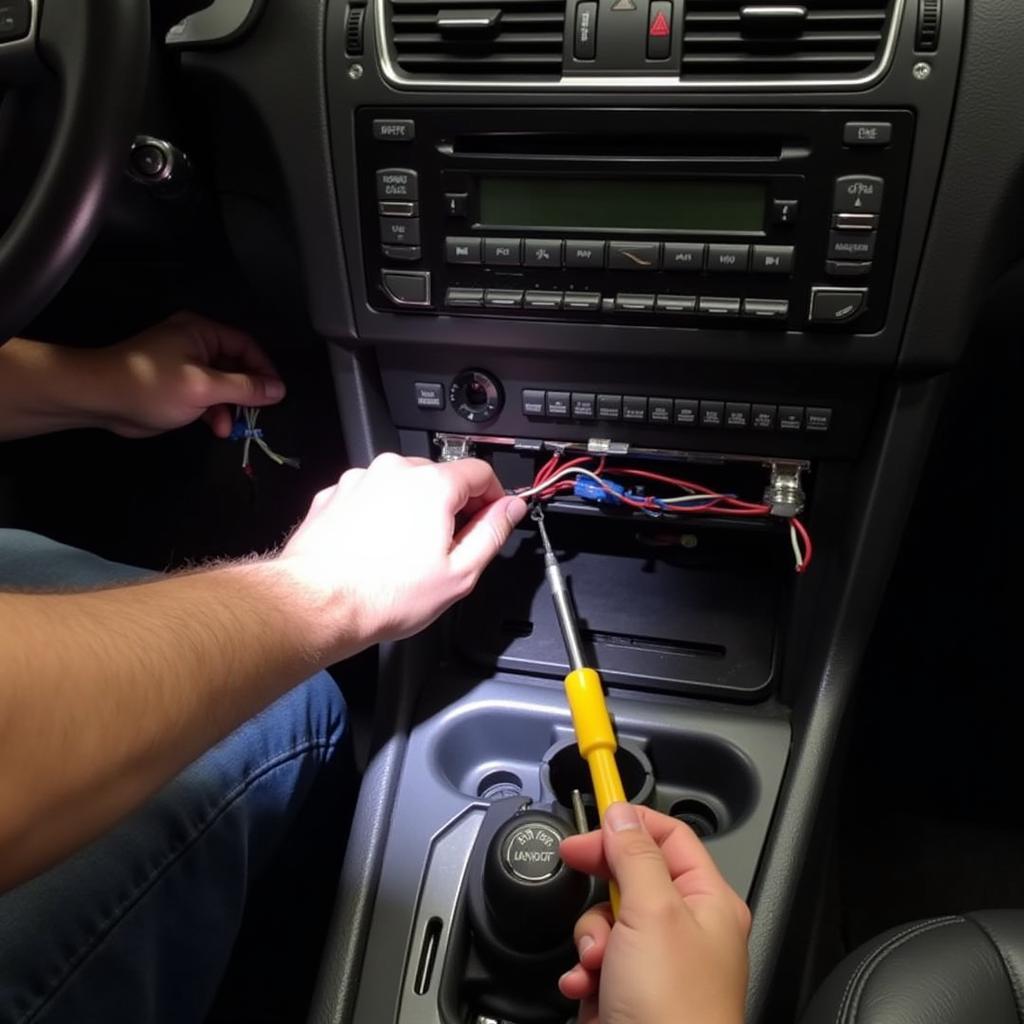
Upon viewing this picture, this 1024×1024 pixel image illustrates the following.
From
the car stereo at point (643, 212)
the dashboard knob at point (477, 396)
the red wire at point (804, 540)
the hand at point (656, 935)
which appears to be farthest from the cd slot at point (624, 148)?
the hand at point (656, 935)

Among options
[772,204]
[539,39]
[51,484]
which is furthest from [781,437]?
[51,484]

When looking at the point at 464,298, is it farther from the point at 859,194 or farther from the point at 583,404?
the point at 859,194

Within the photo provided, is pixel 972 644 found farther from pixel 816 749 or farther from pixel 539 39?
pixel 539 39

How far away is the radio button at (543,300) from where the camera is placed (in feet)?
2.29

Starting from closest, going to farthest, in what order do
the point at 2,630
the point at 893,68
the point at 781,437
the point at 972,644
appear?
the point at 2,630, the point at 893,68, the point at 781,437, the point at 972,644

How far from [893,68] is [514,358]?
0.32 m

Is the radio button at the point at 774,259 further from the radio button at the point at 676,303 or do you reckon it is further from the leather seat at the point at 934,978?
the leather seat at the point at 934,978

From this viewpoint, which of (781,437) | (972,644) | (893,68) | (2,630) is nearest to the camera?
(2,630)

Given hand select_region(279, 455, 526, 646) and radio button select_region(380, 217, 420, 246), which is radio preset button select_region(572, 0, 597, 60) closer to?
radio button select_region(380, 217, 420, 246)

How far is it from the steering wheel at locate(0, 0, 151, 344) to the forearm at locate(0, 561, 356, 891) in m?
0.20

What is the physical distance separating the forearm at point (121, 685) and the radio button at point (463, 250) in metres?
0.26

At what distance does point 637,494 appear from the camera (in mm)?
812

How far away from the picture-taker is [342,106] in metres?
0.69

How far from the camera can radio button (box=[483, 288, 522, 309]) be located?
2.32 ft
